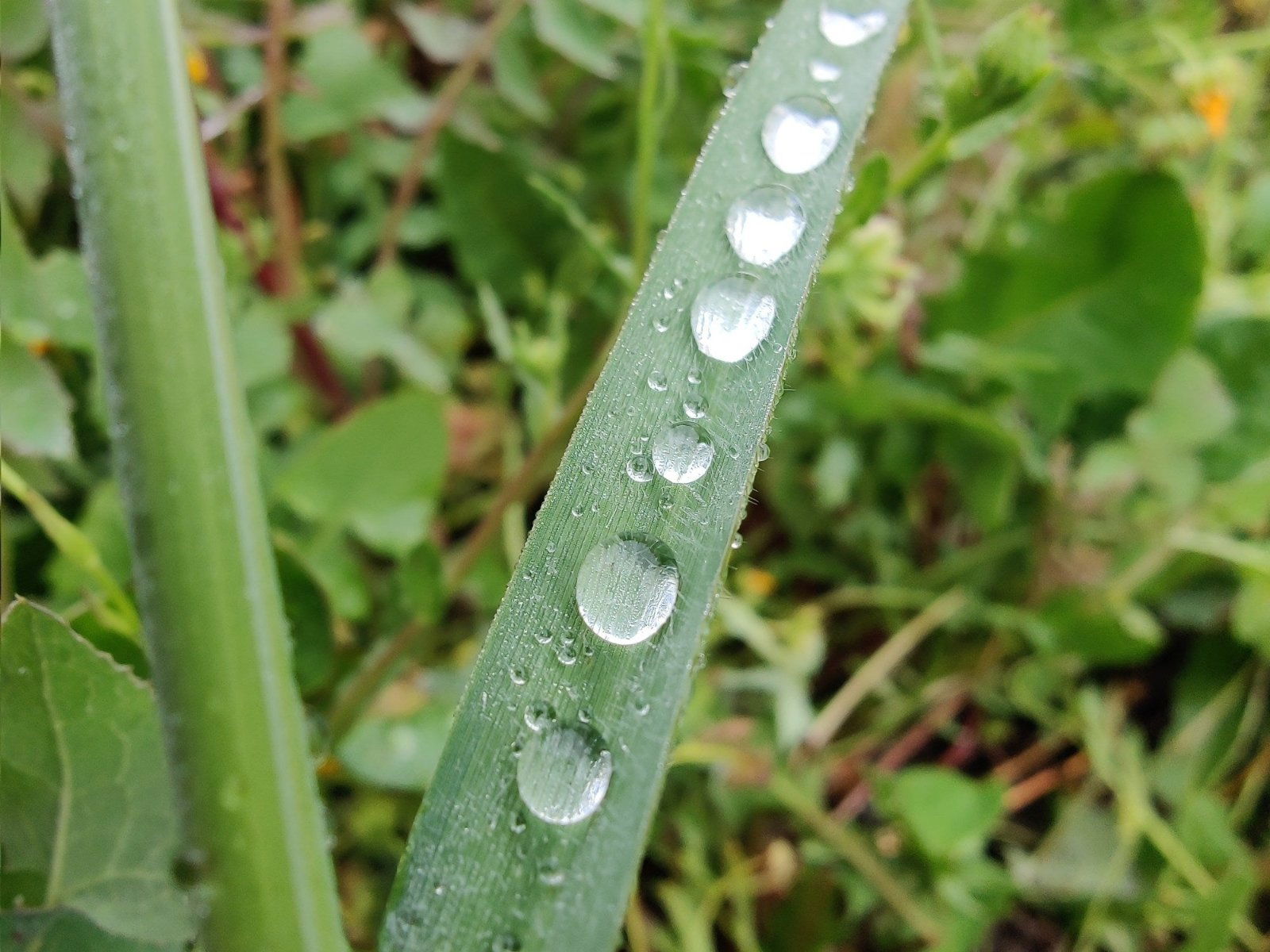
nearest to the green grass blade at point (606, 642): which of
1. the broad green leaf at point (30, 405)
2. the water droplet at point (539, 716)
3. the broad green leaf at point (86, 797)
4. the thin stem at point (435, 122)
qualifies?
the water droplet at point (539, 716)

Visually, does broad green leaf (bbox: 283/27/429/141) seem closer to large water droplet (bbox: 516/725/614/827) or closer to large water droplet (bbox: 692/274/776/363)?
large water droplet (bbox: 692/274/776/363)

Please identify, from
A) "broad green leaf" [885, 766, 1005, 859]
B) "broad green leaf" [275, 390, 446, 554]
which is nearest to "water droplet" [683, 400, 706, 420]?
"broad green leaf" [275, 390, 446, 554]

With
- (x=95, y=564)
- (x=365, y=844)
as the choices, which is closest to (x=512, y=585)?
(x=95, y=564)

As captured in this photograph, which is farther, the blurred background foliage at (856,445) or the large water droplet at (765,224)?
the blurred background foliage at (856,445)

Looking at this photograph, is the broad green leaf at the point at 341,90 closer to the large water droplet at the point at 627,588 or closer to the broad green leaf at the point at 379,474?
the broad green leaf at the point at 379,474

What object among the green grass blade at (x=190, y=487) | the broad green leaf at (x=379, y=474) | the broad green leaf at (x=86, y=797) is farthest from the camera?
the broad green leaf at (x=379, y=474)

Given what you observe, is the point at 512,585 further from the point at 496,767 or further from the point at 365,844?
the point at 365,844
